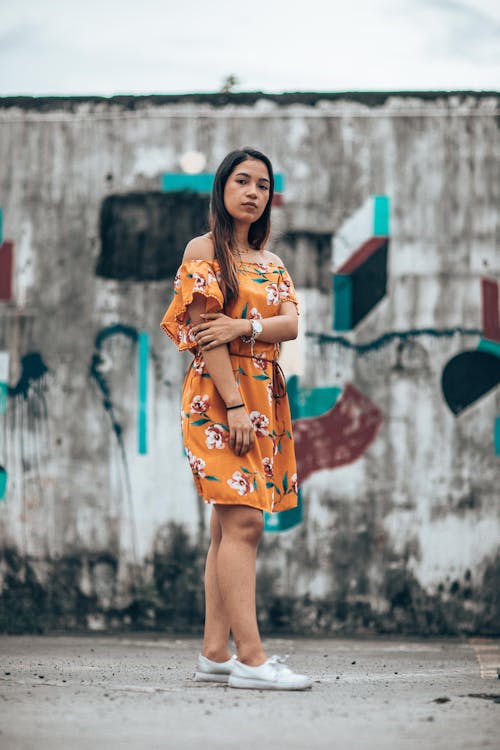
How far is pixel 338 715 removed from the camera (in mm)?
2988

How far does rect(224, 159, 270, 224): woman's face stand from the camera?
12.2ft

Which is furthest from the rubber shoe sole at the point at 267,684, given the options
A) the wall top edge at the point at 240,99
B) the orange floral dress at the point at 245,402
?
the wall top edge at the point at 240,99

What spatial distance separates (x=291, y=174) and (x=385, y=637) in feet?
8.29

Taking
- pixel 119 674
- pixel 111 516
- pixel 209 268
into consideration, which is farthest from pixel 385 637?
pixel 209 268

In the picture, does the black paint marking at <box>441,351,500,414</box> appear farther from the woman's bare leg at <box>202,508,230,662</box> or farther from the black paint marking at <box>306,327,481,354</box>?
the woman's bare leg at <box>202,508,230,662</box>

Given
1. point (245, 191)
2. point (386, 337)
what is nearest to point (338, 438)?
point (386, 337)

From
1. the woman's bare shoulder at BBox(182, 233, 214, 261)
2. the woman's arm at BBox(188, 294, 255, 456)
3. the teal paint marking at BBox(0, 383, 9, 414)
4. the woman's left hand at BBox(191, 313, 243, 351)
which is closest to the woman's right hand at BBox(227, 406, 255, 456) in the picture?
the woman's arm at BBox(188, 294, 255, 456)

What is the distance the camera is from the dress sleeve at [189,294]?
3.54 meters

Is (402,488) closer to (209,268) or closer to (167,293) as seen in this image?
(167,293)

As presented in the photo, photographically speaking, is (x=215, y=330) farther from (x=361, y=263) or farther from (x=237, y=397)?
(x=361, y=263)

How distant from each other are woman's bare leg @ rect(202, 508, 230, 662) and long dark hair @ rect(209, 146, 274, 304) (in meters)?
0.77

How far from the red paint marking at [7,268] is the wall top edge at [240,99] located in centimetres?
77

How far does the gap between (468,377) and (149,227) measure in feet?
6.27

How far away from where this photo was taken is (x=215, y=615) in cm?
367
